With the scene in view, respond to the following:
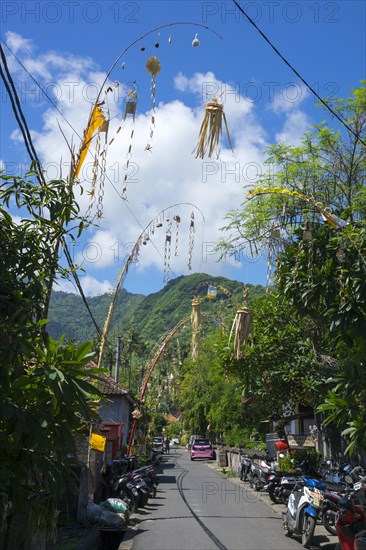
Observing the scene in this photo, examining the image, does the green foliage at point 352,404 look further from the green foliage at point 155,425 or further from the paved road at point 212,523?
the green foliage at point 155,425

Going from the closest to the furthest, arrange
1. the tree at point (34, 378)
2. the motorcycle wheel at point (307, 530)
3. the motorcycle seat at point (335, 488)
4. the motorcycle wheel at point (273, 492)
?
1. the tree at point (34, 378)
2. the motorcycle wheel at point (307, 530)
3. the motorcycle seat at point (335, 488)
4. the motorcycle wheel at point (273, 492)

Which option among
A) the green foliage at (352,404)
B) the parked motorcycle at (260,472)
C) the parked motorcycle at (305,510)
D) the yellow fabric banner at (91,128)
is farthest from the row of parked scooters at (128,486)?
the yellow fabric banner at (91,128)

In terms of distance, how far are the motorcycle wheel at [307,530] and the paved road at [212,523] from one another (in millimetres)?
199

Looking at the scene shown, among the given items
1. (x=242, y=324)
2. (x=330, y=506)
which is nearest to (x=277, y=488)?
(x=330, y=506)

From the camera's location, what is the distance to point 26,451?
5227mm

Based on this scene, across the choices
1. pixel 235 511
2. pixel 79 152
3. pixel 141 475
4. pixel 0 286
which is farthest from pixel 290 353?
pixel 0 286

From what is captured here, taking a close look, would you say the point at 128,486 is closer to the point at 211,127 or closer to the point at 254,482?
the point at 254,482

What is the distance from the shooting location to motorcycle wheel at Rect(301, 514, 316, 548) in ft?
34.9

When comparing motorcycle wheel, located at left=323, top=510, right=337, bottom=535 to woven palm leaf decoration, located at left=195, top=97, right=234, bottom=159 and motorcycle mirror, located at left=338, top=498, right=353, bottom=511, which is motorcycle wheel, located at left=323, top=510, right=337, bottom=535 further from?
woven palm leaf decoration, located at left=195, top=97, right=234, bottom=159

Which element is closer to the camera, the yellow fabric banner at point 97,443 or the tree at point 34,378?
the tree at point 34,378

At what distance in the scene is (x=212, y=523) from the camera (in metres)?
13.1

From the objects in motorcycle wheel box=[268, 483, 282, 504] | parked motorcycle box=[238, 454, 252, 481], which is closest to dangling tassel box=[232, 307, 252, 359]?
motorcycle wheel box=[268, 483, 282, 504]

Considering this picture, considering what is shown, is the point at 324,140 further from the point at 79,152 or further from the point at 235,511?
the point at 79,152

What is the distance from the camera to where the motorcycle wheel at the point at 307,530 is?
10.6 metres
